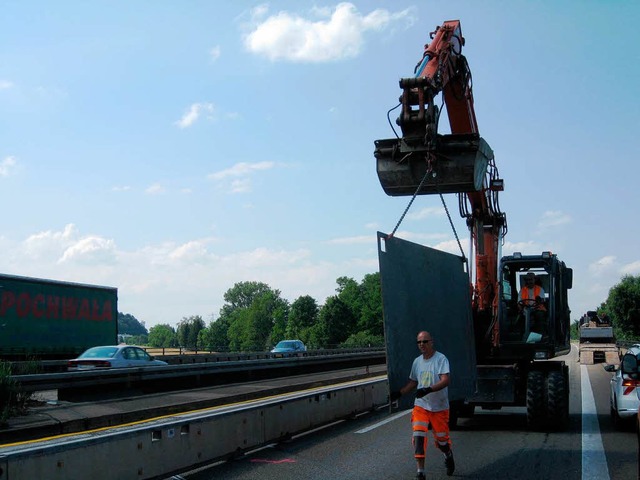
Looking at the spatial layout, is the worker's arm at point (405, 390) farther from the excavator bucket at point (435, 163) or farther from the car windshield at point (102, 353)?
the car windshield at point (102, 353)

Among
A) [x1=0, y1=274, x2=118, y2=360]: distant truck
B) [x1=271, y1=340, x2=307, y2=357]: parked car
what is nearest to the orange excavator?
[x1=0, y1=274, x2=118, y2=360]: distant truck

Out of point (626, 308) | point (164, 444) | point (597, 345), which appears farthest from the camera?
point (626, 308)

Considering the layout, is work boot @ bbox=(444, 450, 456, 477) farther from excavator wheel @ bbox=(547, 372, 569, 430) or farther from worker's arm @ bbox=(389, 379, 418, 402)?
excavator wheel @ bbox=(547, 372, 569, 430)

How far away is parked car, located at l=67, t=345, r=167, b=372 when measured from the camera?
830 inches

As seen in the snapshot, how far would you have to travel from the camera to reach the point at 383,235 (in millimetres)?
9664

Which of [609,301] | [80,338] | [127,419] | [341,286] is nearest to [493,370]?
[127,419]

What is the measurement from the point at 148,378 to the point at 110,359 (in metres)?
1.35

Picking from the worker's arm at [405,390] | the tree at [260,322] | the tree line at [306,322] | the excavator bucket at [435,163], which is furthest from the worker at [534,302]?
the tree at [260,322]

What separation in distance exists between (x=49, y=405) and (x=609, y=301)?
11321 cm

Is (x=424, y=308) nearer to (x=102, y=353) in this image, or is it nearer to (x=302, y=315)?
(x=102, y=353)

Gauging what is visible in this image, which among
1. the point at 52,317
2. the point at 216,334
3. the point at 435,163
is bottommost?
the point at 216,334

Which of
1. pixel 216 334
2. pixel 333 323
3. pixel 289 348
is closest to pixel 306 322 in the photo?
pixel 333 323

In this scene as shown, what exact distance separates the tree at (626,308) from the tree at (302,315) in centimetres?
5109

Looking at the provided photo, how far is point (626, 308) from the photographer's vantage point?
113250mm
